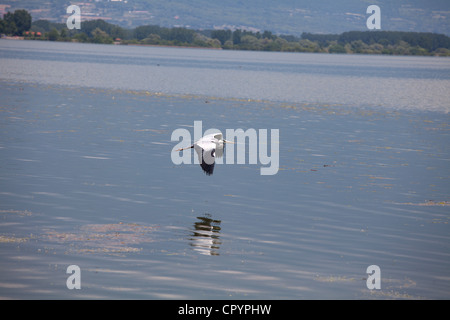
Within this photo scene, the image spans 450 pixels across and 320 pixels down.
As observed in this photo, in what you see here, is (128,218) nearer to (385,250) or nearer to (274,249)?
(274,249)

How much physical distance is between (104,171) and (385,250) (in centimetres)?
1139

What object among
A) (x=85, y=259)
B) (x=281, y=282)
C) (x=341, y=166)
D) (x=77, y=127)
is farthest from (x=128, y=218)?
(x=77, y=127)

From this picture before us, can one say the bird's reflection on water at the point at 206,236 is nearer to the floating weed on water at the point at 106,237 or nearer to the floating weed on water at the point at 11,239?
the floating weed on water at the point at 106,237

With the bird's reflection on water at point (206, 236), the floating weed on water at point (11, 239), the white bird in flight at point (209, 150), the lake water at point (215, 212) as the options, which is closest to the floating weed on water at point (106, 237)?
the lake water at point (215, 212)

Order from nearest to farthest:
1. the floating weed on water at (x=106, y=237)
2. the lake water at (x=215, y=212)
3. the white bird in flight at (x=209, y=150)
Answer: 1. the lake water at (x=215, y=212)
2. the floating weed on water at (x=106, y=237)
3. the white bird in flight at (x=209, y=150)

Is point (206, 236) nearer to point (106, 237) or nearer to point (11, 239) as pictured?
point (106, 237)

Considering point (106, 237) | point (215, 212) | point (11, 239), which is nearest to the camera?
point (11, 239)

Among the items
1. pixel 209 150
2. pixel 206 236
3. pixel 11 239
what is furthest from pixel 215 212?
pixel 11 239

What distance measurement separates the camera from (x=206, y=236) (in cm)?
1911

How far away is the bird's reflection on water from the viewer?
18.0m

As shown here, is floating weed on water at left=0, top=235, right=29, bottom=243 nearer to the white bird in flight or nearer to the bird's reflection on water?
the bird's reflection on water

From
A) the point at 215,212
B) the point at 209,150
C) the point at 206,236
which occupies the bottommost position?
the point at 206,236

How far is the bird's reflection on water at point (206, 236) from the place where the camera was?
59.0ft

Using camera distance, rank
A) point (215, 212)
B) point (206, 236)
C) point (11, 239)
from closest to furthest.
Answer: point (11, 239)
point (206, 236)
point (215, 212)
